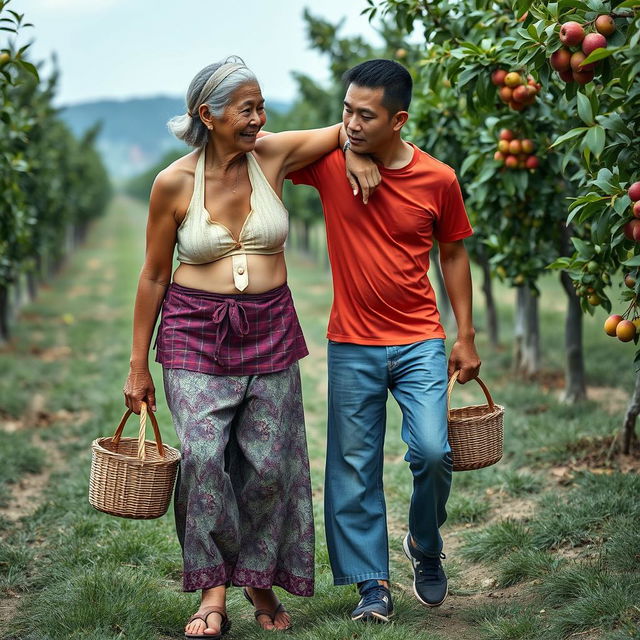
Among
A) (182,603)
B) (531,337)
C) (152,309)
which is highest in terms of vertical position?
(152,309)

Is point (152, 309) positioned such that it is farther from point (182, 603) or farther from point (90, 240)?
point (90, 240)

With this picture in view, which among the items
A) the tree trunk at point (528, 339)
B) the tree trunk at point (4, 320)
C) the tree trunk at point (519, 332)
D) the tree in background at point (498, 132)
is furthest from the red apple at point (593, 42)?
the tree trunk at point (4, 320)

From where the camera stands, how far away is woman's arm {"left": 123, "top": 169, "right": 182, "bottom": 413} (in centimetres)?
371

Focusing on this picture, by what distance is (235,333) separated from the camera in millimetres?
3699

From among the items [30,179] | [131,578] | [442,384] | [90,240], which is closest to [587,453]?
[442,384]

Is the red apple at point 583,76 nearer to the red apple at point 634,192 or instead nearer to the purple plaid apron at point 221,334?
the red apple at point 634,192

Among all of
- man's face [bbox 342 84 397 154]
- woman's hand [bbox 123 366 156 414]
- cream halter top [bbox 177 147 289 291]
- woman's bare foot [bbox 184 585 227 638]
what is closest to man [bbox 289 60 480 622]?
man's face [bbox 342 84 397 154]

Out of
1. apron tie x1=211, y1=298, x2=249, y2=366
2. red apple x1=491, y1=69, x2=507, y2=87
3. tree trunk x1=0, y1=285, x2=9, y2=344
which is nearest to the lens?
apron tie x1=211, y1=298, x2=249, y2=366

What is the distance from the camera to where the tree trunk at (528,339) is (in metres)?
9.27

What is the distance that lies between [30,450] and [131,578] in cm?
297

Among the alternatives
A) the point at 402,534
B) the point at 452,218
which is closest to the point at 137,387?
the point at 452,218

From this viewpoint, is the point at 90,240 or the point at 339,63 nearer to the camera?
the point at 339,63

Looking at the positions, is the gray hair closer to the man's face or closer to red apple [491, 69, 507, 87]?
the man's face

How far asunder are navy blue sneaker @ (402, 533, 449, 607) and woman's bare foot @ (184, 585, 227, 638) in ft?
2.80
